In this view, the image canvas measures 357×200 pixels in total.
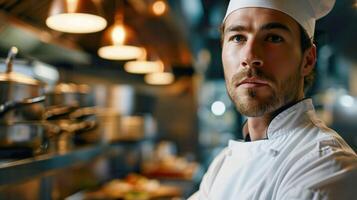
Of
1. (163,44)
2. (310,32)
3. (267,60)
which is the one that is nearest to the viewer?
(267,60)

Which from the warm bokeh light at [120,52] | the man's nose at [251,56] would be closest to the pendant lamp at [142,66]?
the warm bokeh light at [120,52]

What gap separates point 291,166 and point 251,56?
1.19ft

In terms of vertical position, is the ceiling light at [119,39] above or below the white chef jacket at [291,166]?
above

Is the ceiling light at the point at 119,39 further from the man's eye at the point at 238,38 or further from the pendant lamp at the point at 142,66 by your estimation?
the man's eye at the point at 238,38

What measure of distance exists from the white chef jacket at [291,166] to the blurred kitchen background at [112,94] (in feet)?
2.01

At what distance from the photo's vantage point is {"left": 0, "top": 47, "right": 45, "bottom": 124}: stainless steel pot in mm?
1623

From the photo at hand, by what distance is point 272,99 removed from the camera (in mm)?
1408

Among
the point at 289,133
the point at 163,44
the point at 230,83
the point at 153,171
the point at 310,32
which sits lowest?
the point at 153,171

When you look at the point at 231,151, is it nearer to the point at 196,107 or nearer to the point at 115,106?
the point at 115,106

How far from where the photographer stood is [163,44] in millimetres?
4535

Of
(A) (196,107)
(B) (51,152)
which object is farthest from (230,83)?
(A) (196,107)

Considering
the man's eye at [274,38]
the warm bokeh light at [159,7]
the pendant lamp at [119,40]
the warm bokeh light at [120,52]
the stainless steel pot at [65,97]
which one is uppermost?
the warm bokeh light at [159,7]

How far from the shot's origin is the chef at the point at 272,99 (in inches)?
50.8

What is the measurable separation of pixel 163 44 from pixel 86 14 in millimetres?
2798
